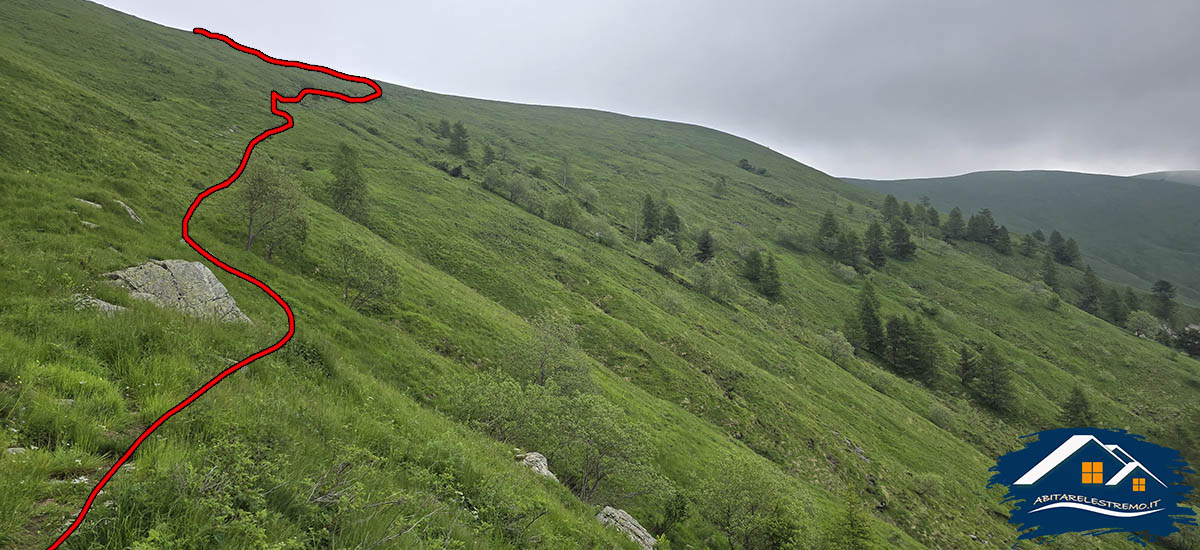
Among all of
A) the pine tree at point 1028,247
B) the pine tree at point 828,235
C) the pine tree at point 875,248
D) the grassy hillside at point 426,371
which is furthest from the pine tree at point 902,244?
the pine tree at point 1028,247

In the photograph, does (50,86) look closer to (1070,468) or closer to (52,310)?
(52,310)

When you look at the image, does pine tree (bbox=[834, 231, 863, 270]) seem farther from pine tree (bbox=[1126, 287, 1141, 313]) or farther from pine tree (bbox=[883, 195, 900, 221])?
pine tree (bbox=[1126, 287, 1141, 313])

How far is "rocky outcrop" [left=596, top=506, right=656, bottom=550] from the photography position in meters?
12.3

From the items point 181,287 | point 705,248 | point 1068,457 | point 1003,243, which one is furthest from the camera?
point 1003,243

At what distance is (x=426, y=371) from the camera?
829 inches

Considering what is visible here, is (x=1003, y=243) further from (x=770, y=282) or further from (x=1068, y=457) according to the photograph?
(x=1068, y=457)

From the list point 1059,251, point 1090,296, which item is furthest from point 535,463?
point 1059,251

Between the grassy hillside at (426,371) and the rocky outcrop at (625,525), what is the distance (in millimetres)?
464

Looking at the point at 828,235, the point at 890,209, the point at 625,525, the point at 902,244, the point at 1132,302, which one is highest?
the point at 890,209

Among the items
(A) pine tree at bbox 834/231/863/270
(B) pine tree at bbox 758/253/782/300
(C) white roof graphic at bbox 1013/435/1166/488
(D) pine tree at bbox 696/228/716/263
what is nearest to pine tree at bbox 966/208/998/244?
(A) pine tree at bbox 834/231/863/270

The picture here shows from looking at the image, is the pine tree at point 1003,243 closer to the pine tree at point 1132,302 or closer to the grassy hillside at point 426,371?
the pine tree at point 1132,302

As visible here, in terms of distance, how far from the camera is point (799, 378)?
50.9m

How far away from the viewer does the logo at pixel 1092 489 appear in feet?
115

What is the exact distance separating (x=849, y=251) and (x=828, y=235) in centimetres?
1042
